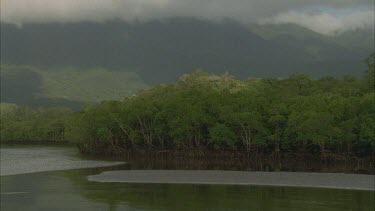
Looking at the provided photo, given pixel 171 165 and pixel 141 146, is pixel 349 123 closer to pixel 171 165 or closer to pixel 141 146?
pixel 171 165

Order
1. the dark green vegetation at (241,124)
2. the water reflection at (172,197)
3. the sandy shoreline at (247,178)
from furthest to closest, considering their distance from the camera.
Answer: the dark green vegetation at (241,124) < the sandy shoreline at (247,178) < the water reflection at (172,197)

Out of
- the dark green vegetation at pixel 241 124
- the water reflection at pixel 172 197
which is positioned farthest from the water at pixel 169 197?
the dark green vegetation at pixel 241 124

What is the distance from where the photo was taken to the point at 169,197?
33500 mm

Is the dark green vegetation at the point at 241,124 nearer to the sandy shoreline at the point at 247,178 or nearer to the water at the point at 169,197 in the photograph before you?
the sandy shoreline at the point at 247,178

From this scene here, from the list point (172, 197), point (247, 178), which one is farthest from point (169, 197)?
point (247, 178)

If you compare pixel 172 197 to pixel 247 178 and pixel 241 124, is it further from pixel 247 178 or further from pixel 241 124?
pixel 241 124

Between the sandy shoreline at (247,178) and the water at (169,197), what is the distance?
7.44 ft

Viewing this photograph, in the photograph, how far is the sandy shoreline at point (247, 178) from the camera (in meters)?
39.0

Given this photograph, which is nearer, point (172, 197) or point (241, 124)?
point (172, 197)

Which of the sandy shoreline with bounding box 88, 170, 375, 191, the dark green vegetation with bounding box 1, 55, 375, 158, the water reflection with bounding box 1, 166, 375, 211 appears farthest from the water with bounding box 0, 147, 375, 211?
the dark green vegetation with bounding box 1, 55, 375, 158

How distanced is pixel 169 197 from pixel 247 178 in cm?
1155

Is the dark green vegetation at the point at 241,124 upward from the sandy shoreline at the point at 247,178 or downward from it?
upward

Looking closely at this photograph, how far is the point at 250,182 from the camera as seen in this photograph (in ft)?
133

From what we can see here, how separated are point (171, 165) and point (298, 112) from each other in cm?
1754
